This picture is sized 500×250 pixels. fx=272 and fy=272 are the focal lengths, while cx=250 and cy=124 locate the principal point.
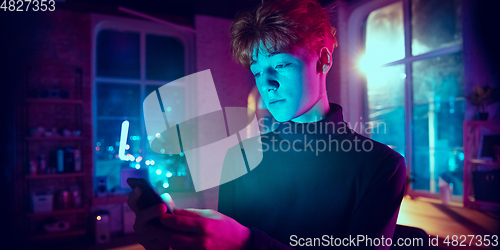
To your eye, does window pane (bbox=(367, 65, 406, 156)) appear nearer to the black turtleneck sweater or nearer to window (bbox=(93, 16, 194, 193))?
window (bbox=(93, 16, 194, 193))

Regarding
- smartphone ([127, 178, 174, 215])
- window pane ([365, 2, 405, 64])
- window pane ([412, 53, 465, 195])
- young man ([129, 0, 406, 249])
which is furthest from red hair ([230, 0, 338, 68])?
window pane ([365, 2, 405, 64])

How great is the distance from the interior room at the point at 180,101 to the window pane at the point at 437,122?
0.05ft

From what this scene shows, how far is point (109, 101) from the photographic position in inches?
172

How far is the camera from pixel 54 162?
12.7ft

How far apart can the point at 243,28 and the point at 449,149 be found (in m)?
4.32

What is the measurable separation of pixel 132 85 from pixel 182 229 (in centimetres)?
457

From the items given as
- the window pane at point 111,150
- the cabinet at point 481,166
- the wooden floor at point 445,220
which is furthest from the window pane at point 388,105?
the window pane at point 111,150

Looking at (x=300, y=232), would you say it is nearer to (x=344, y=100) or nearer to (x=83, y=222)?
(x=344, y=100)

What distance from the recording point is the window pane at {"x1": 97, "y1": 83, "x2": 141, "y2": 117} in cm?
433

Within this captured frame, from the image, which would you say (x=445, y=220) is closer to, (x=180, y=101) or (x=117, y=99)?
(x=180, y=101)

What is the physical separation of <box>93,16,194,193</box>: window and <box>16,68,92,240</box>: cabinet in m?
0.27

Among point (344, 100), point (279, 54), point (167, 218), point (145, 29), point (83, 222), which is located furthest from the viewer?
point (145, 29)

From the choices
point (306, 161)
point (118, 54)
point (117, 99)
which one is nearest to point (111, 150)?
point (117, 99)

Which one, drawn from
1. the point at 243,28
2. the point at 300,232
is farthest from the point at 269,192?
the point at 243,28
